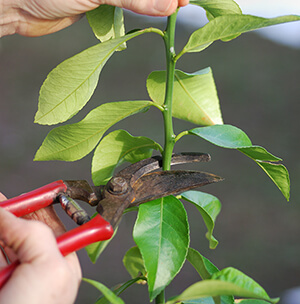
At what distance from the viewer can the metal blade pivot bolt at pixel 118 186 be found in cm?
61

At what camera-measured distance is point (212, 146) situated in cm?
266

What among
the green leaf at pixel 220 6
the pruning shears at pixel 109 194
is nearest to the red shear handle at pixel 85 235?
the pruning shears at pixel 109 194

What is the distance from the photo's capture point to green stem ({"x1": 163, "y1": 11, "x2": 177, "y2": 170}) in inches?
23.2

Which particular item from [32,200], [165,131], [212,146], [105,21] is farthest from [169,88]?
[212,146]

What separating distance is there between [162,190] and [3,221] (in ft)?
0.81

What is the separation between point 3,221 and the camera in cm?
45

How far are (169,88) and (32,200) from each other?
0.27 meters

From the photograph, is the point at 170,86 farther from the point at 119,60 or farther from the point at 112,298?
the point at 119,60

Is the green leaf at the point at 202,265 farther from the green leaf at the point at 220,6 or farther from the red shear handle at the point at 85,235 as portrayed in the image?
the green leaf at the point at 220,6

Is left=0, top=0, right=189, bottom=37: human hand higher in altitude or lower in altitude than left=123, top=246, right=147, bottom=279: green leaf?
higher

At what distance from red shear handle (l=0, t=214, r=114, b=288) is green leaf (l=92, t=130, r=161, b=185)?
0.15 m

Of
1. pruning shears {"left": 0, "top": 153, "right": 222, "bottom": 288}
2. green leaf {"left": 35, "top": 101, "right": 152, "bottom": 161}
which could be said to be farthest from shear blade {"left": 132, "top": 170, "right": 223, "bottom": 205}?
green leaf {"left": 35, "top": 101, "right": 152, "bottom": 161}

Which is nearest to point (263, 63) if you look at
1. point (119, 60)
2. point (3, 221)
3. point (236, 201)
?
point (119, 60)

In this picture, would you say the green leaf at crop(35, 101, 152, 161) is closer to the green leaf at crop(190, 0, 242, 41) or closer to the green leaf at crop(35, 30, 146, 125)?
the green leaf at crop(35, 30, 146, 125)
